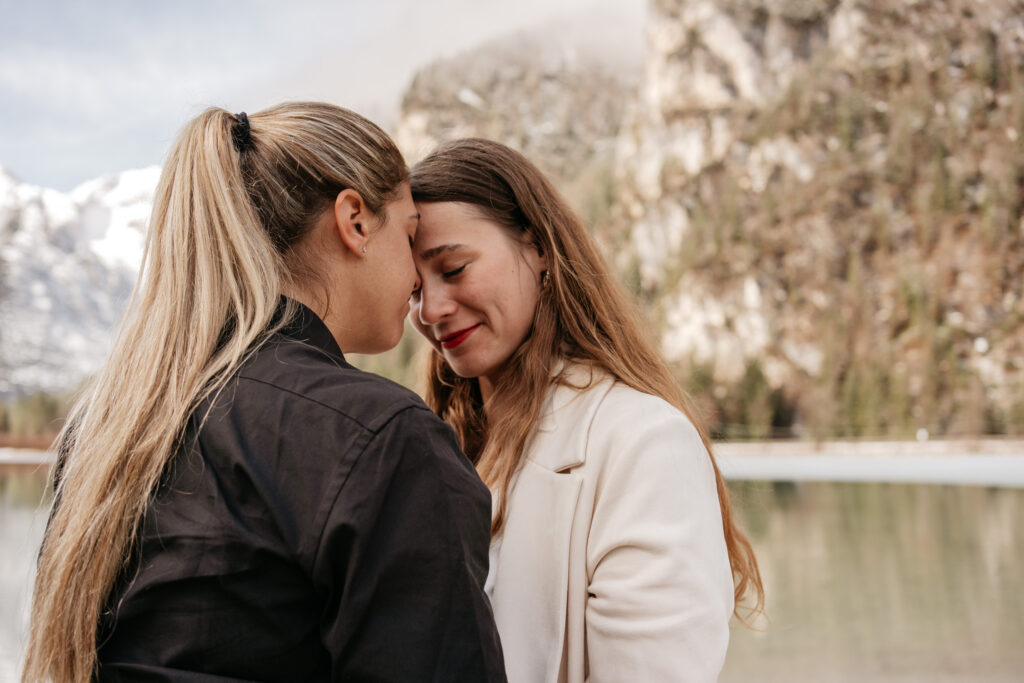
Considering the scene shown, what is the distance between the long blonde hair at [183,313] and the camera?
3.21 feet

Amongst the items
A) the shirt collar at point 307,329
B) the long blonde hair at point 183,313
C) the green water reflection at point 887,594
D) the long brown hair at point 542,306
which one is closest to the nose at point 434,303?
the long brown hair at point 542,306

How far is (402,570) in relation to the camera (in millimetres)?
900

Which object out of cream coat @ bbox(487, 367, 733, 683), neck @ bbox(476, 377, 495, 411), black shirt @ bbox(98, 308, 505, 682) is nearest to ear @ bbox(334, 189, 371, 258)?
black shirt @ bbox(98, 308, 505, 682)

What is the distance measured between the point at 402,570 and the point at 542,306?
1.02 metres

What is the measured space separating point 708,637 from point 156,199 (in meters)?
1.06

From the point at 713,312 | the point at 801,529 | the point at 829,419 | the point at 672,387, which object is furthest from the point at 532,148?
the point at 672,387

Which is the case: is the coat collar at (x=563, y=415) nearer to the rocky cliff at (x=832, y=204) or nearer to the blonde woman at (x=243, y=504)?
the blonde woman at (x=243, y=504)

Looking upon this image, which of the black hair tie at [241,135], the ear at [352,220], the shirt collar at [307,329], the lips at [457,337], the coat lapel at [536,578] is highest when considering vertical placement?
the black hair tie at [241,135]

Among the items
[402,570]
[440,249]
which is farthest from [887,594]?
[402,570]

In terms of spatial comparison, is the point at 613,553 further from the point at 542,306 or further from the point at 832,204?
the point at 832,204

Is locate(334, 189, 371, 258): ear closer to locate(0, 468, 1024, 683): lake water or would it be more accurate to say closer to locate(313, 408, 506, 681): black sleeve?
locate(313, 408, 506, 681): black sleeve

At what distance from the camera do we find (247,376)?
0.99 metres

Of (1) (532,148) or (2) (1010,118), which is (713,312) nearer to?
(2) (1010,118)

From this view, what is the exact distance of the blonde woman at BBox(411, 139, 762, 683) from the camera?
4.55 ft
